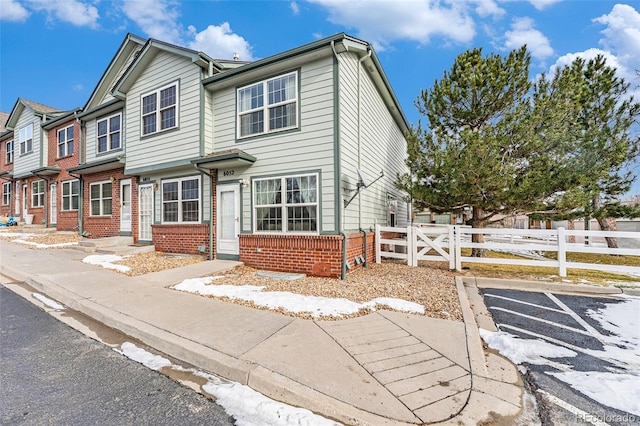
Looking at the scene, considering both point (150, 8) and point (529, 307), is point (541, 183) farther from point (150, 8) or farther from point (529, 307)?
point (150, 8)

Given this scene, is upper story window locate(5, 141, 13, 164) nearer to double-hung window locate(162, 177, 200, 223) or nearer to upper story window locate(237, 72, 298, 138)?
double-hung window locate(162, 177, 200, 223)

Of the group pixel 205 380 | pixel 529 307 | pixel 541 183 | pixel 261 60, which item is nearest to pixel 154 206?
pixel 261 60

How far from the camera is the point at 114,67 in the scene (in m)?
13.6

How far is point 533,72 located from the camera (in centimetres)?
1047

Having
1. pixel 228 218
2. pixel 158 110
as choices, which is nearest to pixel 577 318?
pixel 228 218

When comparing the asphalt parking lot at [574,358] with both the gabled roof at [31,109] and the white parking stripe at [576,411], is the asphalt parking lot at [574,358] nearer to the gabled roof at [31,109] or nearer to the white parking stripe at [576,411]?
the white parking stripe at [576,411]

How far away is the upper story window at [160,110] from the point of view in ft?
35.4

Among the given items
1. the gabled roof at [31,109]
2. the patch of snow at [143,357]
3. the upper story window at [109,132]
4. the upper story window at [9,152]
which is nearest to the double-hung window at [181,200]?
the upper story window at [109,132]

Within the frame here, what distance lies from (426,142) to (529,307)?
675cm

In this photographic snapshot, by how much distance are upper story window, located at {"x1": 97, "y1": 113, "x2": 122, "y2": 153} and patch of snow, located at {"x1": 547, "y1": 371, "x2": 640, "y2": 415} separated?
15.8m

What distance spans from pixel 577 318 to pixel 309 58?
819 cm

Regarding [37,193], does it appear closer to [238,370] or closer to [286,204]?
[286,204]

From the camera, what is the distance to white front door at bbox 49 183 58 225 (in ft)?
55.2

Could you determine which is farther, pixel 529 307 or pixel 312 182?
pixel 312 182
